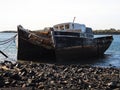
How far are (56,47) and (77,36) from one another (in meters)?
2.78

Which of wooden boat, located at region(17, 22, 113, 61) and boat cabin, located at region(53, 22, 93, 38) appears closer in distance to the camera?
wooden boat, located at region(17, 22, 113, 61)

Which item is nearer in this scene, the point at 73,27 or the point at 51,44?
the point at 51,44

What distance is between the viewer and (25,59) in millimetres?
27031

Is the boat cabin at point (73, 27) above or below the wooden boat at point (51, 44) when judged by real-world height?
above

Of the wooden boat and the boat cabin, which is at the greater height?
the boat cabin

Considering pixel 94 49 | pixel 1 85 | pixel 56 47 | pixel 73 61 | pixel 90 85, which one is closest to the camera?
pixel 1 85

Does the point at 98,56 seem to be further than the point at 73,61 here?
Yes

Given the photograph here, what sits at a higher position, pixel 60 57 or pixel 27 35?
pixel 27 35

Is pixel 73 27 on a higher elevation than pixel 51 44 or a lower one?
higher

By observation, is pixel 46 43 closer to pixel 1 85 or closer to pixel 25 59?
pixel 25 59

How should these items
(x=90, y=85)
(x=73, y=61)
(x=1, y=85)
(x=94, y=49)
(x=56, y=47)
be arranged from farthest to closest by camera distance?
(x=94, y=49) → (x=73, y=61) → (x=56, y=47) → (x=90, y=85) → (x=1, y=85)

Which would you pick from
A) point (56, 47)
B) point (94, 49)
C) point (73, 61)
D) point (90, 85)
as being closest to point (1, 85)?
point (90, 85)

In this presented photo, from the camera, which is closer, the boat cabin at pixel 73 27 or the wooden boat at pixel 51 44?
the wooden boat at pixel 51 44

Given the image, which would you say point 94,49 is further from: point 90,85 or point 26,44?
point 90,85
